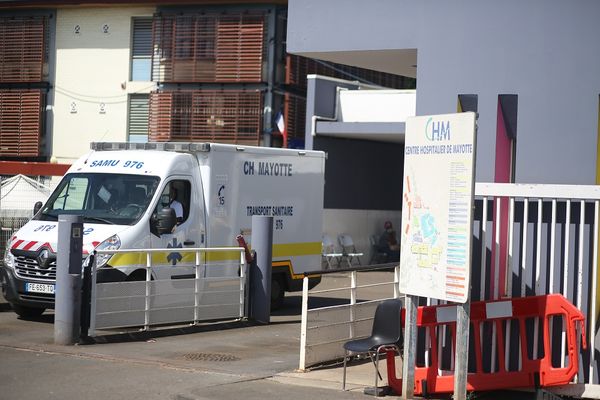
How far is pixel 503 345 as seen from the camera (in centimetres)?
1038

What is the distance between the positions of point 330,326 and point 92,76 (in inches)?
973

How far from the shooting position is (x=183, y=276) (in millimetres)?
15586

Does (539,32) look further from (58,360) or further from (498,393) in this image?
(58,360)

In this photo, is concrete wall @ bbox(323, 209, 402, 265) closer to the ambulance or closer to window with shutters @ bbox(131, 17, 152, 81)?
window with shutters @ bbox(131, 17, 152, 81)

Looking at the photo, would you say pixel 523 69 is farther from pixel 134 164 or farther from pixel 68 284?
pixel 134 164

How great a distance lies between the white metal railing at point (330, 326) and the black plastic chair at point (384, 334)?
1.40m

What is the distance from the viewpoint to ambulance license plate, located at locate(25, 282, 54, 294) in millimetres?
15141

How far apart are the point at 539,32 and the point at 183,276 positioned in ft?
21.6

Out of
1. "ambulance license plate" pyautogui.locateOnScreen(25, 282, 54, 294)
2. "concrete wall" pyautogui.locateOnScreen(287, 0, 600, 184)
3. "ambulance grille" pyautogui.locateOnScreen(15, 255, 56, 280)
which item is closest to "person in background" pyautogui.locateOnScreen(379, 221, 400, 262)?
"ambulance grille" pyautogui.locateOnScreen(15, 255, 56, 280)

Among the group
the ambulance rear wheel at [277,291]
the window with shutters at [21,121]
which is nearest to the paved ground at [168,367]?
the ambulance rear wheel at [277,291]

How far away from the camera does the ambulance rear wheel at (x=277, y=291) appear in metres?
18.5

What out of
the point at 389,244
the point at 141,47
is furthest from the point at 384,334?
the point at 141,47

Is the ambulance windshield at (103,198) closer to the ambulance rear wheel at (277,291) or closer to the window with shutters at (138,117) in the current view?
the ambulance rear wheel at (277,291)

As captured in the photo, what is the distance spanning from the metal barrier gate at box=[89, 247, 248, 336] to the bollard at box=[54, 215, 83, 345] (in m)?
0.33
